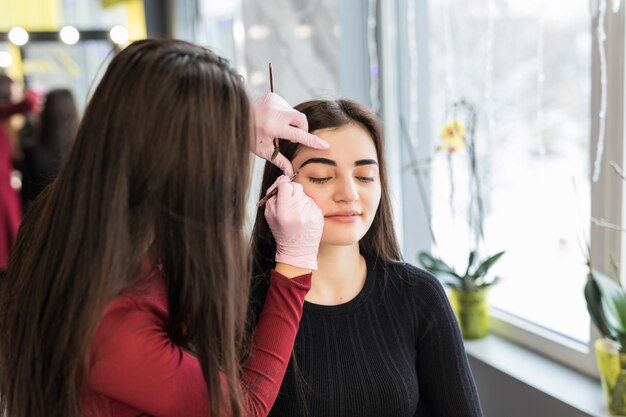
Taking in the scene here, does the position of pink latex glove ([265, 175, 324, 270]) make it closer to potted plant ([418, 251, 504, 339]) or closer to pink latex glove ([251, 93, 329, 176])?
pink latex glove ([251, 93, 329, 176])

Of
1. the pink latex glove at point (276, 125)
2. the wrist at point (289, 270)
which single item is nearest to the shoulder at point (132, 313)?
the wrist at point (289, 270)

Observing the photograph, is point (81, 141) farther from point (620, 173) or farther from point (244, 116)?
point (620, 173)

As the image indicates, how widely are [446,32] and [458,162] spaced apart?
1.35ft

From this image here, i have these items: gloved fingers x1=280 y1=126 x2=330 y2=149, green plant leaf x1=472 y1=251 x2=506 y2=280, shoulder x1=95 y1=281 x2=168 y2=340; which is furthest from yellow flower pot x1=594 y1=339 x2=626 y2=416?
shoulder x1=95 y1=281 x2=168 y2=340

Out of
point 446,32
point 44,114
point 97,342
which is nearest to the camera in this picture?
point 97,342

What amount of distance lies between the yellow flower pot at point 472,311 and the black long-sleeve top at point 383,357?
0.57m

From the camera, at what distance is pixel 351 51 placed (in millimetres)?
2285

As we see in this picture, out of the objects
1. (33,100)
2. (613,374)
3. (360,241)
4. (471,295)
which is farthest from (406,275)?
(33,100)

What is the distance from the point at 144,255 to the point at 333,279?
0.45m

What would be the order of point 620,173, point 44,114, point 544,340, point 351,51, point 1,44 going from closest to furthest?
point 620,173
point 544,340
point 351,51
point 44,114
point 1,44

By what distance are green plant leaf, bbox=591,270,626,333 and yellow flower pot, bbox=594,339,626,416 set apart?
43mm

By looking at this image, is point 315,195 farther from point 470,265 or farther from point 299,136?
point 470,265

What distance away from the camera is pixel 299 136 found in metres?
1.13

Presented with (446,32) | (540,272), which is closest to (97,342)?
(540,272)
